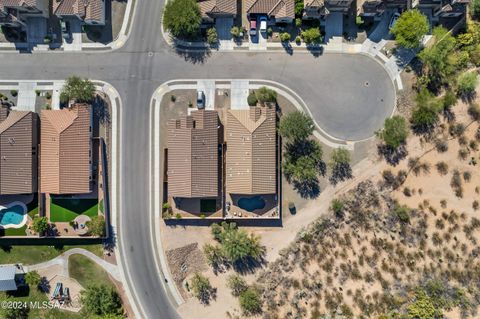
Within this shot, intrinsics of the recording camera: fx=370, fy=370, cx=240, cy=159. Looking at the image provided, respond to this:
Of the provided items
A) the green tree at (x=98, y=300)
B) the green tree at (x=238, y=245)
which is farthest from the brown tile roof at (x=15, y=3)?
the green tree at (x=238, y=245)

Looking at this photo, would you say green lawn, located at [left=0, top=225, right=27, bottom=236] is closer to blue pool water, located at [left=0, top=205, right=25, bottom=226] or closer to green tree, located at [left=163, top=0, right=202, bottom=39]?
blue pool water, located at [left=0, top=205, right=25, bottom=226]

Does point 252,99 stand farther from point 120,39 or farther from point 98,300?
point 98,300

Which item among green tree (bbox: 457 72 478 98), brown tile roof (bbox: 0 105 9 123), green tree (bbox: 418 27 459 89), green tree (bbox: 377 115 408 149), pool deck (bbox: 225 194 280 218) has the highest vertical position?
green tree (bbox: 418 27 459 89)

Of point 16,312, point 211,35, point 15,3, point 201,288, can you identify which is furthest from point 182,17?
point 16,312

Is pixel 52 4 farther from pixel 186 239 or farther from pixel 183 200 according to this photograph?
pixel 186 239

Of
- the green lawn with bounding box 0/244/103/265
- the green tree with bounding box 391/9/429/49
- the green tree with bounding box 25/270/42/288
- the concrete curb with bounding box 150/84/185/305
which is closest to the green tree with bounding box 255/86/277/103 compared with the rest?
the concrete curb with bounding box 150/84/185/305

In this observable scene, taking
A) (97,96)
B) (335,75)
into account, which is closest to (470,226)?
(335,75)

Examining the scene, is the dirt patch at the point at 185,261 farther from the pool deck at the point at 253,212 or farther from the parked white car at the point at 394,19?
the parked white car at the point at 394,19
